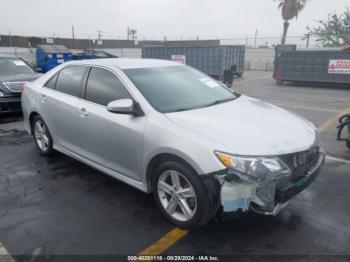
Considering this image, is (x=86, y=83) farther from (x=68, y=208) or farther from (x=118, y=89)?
(x=68, y=208)

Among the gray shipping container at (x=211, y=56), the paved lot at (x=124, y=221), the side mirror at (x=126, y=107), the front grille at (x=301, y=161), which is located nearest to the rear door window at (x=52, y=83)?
the paved lot at (x=124, y=221)

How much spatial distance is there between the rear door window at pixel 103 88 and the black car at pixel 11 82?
4.28 meters

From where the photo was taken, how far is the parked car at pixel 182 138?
A: 2715 mm

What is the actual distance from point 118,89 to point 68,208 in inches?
55.7

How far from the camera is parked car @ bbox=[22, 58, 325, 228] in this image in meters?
2.71

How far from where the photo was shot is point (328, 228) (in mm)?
3176

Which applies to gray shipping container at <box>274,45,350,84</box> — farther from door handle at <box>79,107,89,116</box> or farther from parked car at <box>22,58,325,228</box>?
door handle at <box>79,107,89,116</box>

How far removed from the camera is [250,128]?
3027 mm

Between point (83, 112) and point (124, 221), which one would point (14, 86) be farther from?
point (124, 221)

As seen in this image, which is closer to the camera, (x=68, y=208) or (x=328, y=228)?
(x=328, y=228)

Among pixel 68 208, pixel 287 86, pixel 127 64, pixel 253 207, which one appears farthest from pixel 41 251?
pixel 287 86

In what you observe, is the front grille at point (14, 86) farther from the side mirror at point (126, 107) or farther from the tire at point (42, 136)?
the side mirror at point (126, 107)

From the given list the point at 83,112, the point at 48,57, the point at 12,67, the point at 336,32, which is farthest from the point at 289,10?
the point at 83,112

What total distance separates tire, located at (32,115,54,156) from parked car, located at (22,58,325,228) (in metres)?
0.32
